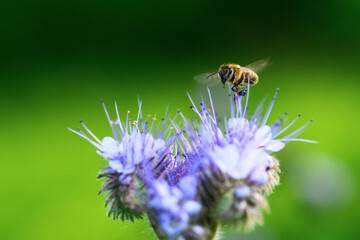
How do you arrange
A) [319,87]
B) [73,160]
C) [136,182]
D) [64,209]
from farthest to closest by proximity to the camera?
[319,87]
[73,160]
[64,209]
[136,182]

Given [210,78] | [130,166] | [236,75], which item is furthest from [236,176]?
[210,78]

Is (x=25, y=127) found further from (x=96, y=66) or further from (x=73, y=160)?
(x=96, y=66)

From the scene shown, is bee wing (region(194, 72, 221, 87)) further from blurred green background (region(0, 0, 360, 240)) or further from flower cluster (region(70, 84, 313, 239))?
blurred green background (region(0, 0, 360, 240))

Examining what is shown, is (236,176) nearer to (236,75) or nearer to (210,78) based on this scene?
(236,75)

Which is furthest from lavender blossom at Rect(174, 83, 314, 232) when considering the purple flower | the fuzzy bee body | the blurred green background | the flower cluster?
the blurred green background

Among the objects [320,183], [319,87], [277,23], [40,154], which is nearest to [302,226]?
[320,183]

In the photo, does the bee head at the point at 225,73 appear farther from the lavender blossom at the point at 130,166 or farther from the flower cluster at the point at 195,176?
the lavender blossom at the point at 130,166
